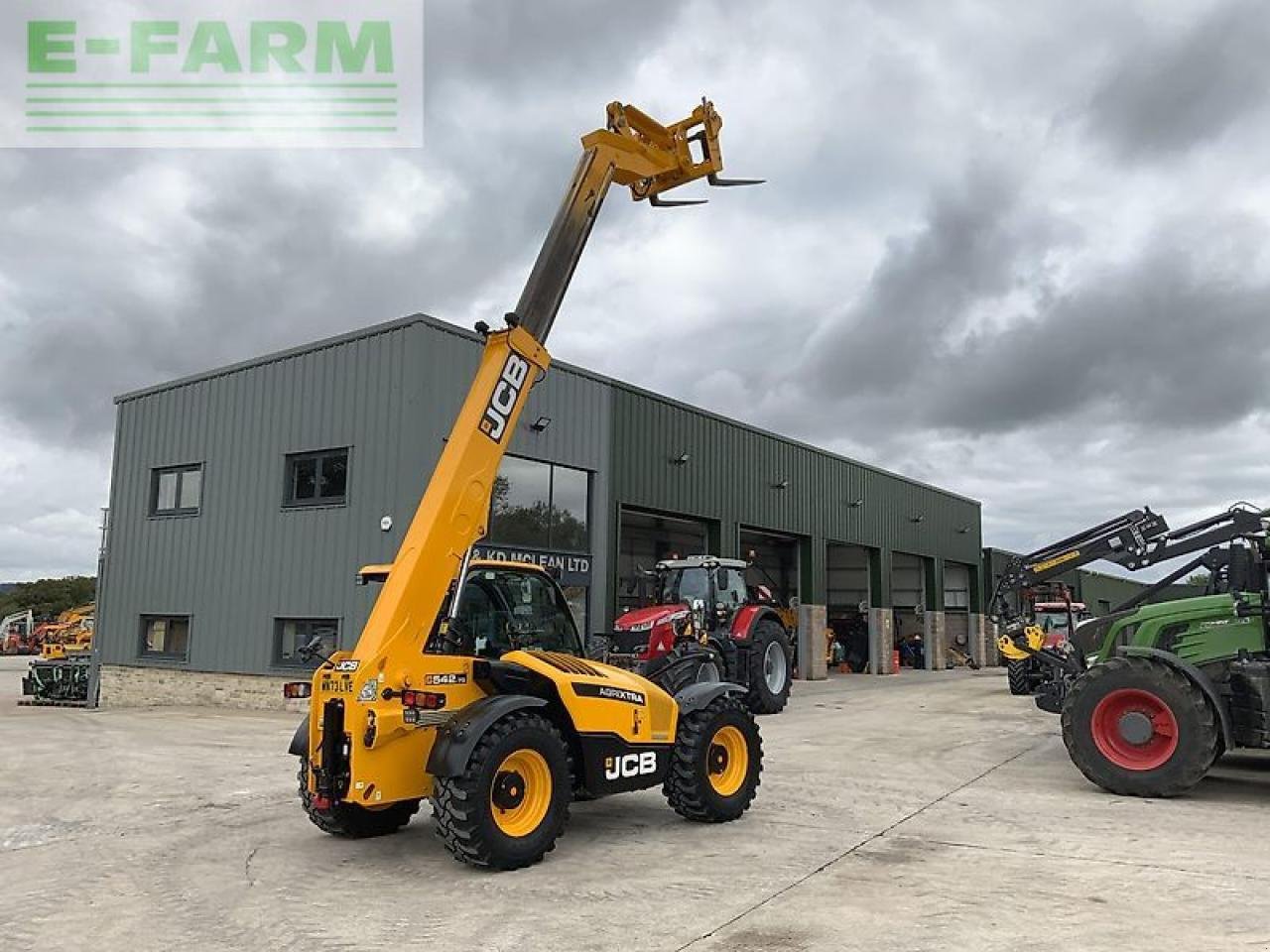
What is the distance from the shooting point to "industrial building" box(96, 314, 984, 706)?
16344 millimetres

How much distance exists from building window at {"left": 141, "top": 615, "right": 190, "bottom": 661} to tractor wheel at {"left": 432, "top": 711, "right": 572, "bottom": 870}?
587 inches

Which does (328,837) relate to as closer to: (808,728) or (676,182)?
(676,182)

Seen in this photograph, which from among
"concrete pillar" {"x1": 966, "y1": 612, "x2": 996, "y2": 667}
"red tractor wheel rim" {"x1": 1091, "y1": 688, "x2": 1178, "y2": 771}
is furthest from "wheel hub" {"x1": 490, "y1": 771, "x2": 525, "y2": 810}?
"concrete pillar" {"x1": 966, "y1": 612, "x2": 996, "y2": 667}

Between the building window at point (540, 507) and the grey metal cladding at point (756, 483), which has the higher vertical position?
the grey metal cladding at point (756, 483)

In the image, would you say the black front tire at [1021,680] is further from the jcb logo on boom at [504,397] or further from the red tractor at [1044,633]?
the jcb logo on boom at [504,397]

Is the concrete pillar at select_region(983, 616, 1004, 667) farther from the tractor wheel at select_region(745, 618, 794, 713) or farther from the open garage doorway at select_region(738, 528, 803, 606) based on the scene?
the tractor wheel at select_region(745, 618, 794, 713)

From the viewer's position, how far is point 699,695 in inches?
299

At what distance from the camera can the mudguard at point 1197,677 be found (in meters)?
8.59

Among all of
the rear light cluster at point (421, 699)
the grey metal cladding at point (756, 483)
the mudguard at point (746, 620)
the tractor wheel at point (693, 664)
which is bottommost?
the tractor wheel at point (693, 664)

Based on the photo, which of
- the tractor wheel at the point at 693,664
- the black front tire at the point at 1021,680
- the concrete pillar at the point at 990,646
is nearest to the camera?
the tractor wheel at the point at 693,664

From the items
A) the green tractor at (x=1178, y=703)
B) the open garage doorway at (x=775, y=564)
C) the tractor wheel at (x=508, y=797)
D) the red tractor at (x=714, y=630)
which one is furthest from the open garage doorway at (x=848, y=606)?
the tractor wheel at (x=508, y=797)

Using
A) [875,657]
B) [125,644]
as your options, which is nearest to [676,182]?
[125,644]

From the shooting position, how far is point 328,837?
703 cm

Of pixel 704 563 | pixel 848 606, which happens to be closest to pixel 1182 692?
pixel 704 563
